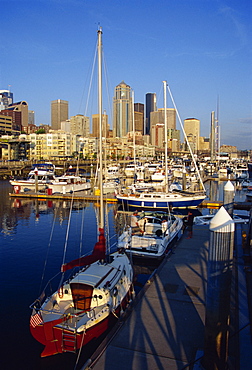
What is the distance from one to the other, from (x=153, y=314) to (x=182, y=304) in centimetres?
124

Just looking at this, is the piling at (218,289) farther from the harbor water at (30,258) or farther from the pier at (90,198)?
the pier at (90,198)

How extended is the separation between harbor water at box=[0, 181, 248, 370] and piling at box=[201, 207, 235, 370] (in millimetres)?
4861

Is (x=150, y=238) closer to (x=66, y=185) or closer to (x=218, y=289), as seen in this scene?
(x=218, y=289)

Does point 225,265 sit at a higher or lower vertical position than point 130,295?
higher

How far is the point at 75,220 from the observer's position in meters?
33.0

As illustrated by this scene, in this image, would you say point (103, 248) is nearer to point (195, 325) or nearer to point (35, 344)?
point (35, 344)

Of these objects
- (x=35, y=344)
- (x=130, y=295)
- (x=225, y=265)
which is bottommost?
(x=35, y=344)

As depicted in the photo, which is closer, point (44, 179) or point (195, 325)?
point (195, 325)

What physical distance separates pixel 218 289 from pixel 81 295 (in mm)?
5555

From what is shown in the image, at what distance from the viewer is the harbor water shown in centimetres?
1065

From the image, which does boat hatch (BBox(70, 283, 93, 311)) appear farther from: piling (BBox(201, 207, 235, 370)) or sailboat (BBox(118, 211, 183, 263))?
sailboat (BBox(118, 211, 183, 263))

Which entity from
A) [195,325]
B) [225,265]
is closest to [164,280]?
[195,325]

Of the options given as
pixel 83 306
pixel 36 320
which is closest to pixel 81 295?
pixel 83 306

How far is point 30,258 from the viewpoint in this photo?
20641mm
